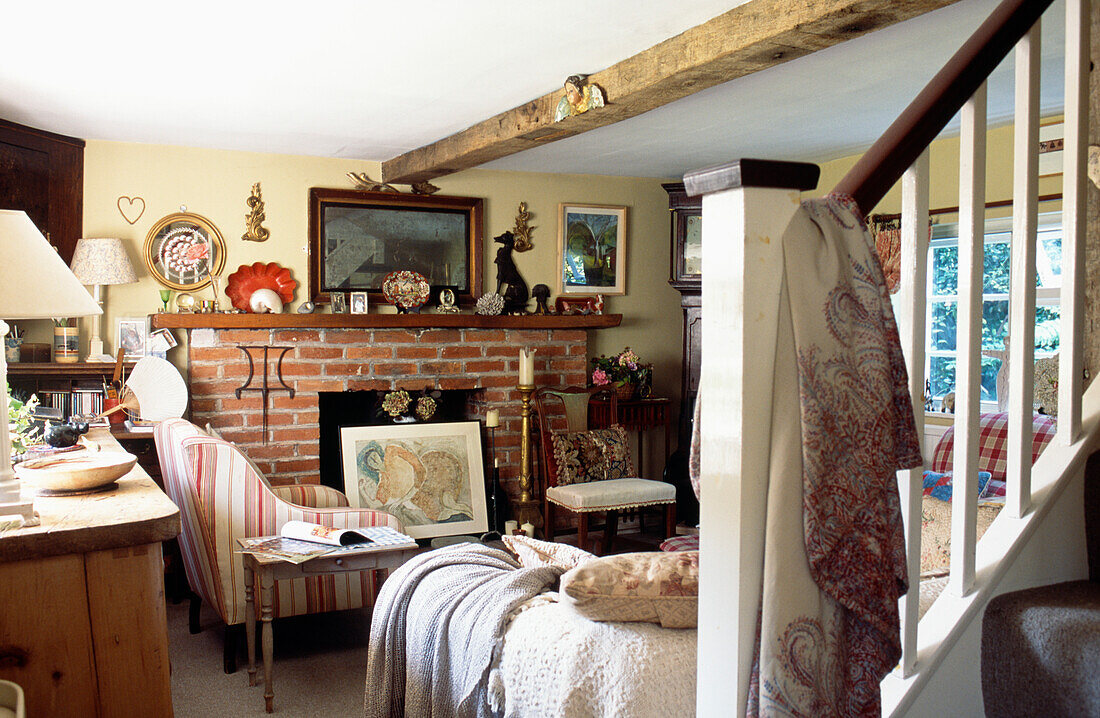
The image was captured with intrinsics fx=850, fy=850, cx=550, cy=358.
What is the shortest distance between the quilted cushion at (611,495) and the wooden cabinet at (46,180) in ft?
9.53

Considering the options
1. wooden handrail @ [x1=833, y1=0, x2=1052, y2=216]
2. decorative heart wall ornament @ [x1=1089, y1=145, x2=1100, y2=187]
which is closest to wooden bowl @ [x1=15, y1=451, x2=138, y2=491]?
wooden handrail @ [x1=833, y1=0, x2=1052, y2=216]

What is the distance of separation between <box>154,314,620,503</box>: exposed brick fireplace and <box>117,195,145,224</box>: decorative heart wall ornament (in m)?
0.58

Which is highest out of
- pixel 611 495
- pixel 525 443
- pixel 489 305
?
pixel 489 305

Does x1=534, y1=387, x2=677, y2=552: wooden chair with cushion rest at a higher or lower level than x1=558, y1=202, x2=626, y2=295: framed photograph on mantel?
lower

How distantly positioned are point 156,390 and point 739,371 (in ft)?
12.8

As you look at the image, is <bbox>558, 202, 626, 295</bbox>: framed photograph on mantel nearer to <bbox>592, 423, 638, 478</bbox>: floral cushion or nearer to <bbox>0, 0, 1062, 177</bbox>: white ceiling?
<bbox>0, 0, 1062, 177</bbox>: white ceiling

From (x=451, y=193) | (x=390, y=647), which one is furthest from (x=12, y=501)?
(x=451, y=193)

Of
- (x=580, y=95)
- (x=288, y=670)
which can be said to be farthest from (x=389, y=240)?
(x=288, y=670)

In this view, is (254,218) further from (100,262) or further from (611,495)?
(611,495)

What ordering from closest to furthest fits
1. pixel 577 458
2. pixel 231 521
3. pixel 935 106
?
pixel 935 106, pixel 231 521, pixel 577 458

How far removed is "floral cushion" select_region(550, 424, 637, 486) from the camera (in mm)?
5016

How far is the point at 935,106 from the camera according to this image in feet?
4.12

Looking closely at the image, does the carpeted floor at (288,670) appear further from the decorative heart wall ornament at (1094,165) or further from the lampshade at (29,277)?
the decorative heart wall ornament at (1094,165)

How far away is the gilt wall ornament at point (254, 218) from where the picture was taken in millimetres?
4828
